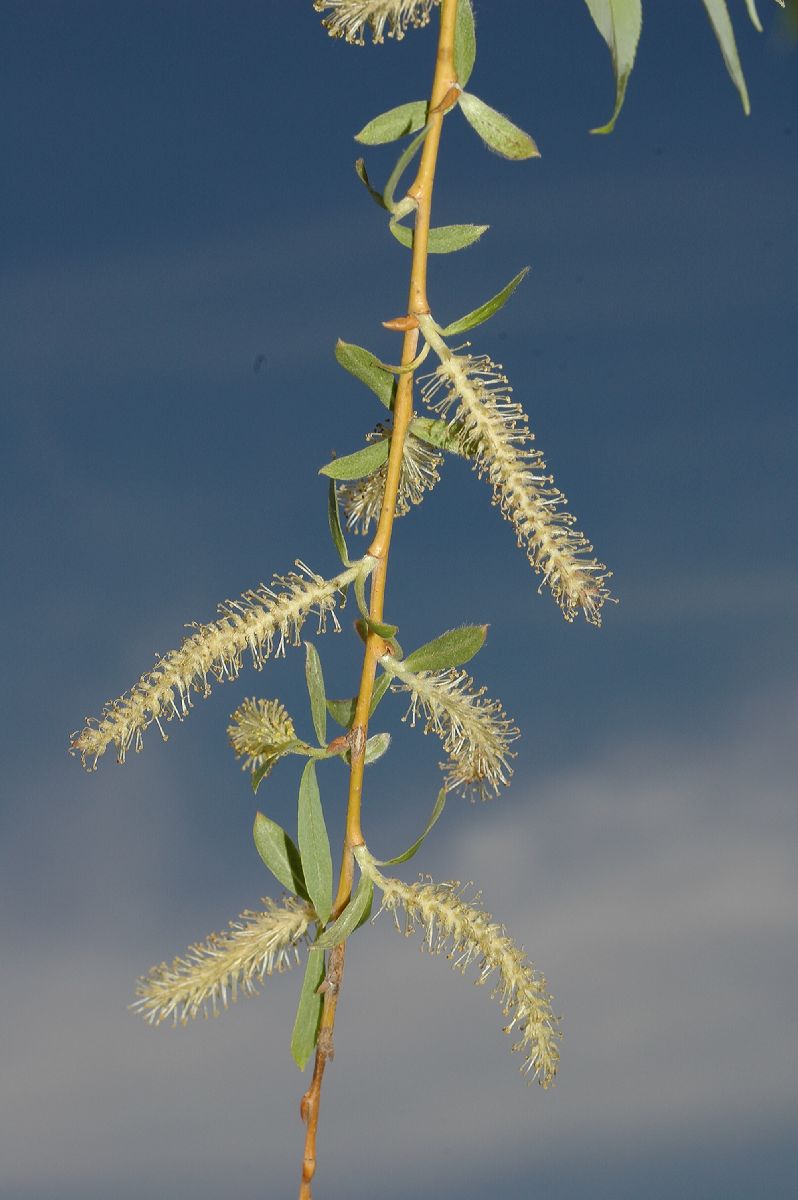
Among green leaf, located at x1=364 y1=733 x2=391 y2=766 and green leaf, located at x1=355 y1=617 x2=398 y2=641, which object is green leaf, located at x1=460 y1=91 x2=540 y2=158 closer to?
green leaf, located at x1=355 y1=617 x2=398 y2=641

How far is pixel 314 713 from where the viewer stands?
1.55 meters

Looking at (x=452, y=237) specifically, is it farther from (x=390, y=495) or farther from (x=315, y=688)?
(x=315, y=688)

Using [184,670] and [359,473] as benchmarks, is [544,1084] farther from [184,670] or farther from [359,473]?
[359,473]

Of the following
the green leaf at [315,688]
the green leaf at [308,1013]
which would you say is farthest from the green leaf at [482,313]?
the green leaf at [308,1013]

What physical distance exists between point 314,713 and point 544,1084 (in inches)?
18.9

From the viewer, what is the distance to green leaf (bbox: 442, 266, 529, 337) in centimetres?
151

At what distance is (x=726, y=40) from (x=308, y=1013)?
1.13 metres

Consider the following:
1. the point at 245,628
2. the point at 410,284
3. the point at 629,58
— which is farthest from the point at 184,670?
the point at 629,58

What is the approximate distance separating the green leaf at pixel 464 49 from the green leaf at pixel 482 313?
24 cm

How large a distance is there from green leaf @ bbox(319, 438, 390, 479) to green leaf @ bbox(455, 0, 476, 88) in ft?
1.37

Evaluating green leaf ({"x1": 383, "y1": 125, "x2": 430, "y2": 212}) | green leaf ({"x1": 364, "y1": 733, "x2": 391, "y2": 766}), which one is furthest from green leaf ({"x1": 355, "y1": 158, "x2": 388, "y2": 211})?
green leaf ({"x1": 364, "y1": 733, "x2": 391, "y2": 766})

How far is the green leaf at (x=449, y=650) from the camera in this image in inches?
59.4

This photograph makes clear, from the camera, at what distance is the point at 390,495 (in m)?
1.49

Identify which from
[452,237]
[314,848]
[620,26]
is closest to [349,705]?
[314,848]
